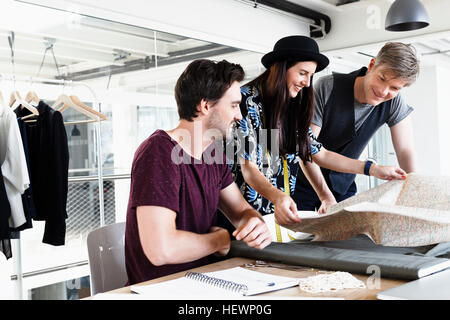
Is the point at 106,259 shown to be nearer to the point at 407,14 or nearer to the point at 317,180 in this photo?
the point at 317,180

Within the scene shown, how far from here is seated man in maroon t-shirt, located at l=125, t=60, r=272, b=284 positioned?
147 cm

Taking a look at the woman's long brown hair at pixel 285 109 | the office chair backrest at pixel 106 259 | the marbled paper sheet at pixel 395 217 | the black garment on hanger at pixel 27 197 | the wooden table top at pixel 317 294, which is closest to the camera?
the wooden table top at pixel 317 294

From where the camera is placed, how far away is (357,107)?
270 cm

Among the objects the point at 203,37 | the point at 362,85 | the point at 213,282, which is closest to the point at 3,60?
the point at 203,37

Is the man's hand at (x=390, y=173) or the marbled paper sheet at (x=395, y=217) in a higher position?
the man's hand at (x=390, y=173)

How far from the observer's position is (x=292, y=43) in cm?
211

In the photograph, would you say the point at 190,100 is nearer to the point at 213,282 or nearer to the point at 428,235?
the point at 213,282

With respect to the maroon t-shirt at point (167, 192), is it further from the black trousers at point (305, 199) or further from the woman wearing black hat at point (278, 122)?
the black trousers at point (305, 199)

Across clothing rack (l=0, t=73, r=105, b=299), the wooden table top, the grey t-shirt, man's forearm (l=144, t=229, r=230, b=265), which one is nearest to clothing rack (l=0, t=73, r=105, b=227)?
clothing rack (l=0, t=73, r=105, b=299)

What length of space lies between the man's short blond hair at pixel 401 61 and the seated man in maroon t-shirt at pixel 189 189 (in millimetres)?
867

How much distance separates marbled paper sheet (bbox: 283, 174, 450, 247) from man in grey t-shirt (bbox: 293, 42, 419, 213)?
0.54 meters

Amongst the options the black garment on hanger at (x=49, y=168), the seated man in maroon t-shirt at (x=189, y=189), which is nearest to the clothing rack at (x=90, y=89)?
the black garment on hanger at (x=49, y=168)

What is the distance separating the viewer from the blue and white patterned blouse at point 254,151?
203 cm

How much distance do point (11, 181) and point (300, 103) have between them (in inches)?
63.6
